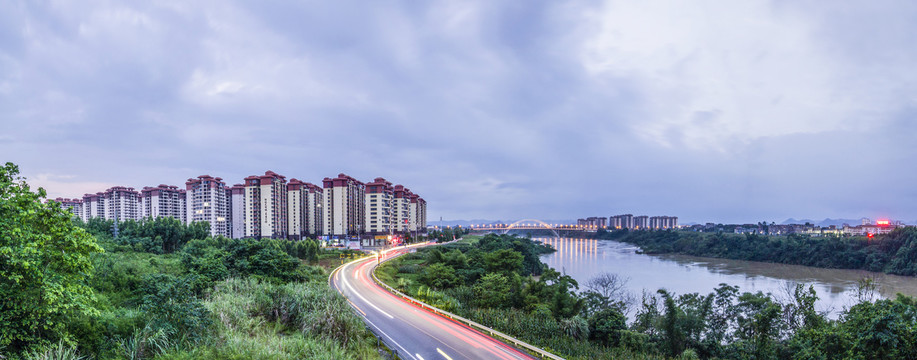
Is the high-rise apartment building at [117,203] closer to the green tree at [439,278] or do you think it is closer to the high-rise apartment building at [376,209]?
the high-rise apartment building at [376,209]

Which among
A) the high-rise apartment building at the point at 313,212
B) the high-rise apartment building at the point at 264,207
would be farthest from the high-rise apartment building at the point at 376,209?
the high-rise apartment building at the point at 264,207

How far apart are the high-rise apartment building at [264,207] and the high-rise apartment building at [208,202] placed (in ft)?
23.7

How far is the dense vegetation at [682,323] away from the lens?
14977 millimetres

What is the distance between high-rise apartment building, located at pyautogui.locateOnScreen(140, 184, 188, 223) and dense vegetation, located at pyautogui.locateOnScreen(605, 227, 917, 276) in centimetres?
12058

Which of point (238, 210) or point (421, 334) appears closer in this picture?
point (421, 334)

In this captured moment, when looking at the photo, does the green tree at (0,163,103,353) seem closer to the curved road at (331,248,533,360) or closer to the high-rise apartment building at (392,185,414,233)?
the curved road at (331,248,533,360)

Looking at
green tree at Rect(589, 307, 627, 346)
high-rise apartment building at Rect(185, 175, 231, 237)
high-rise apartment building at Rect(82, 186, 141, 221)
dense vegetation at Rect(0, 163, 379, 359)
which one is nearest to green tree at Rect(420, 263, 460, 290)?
green tree at Rect(589, 307, 627, 346)

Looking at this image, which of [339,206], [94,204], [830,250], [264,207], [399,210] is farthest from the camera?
[94,204]

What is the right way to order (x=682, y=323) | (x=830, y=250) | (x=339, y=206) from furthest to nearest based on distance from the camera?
(x=339, y=206) → (x=830, y=250) → (x=682, y=323)

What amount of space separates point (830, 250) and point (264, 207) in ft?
342

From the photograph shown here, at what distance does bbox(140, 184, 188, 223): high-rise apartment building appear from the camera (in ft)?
312

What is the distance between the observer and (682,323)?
80.9 feet

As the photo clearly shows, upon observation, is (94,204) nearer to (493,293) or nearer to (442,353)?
(493,293)

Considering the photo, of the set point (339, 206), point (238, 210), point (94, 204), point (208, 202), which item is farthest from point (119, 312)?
point (94, 204)
